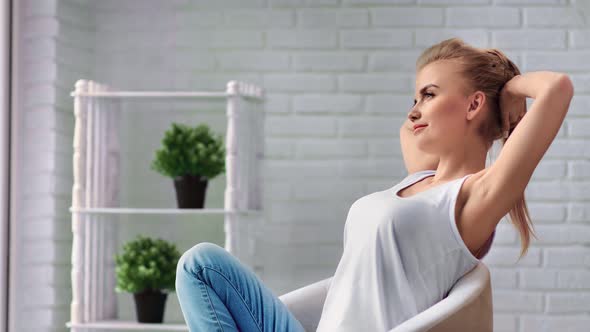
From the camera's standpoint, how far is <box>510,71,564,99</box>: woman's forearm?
5.55 feet

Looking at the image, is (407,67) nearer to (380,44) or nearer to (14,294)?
(380,44)

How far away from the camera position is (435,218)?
1766mm

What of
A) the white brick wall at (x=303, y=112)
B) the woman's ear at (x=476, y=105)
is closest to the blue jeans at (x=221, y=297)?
the woman's ear at (x=476, y=105)

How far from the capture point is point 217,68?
10.8 feet

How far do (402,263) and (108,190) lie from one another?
1.55 m

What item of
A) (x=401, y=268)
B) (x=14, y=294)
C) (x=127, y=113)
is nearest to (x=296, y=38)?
(x=127, y=113)

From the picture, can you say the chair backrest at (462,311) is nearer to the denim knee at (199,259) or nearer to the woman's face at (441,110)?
the woman's face at (441,110)

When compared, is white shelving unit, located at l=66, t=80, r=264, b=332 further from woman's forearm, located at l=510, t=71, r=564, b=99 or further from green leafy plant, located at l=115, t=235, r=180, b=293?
woman's forearm, located at l=510, t=71, r=564, b=99

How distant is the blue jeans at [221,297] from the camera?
177cm

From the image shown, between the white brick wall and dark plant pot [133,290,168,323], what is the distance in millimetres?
316

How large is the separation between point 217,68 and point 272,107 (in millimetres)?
270

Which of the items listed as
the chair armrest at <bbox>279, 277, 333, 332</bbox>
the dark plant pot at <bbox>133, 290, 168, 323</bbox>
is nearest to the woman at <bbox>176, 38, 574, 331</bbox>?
the chair armrest at <bbox>279, 277, 333, 332</bbox>

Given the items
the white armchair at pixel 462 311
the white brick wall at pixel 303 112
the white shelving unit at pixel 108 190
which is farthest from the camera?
the white brick wall at pixel 303 112

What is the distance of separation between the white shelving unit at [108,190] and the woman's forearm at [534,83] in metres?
1.25
